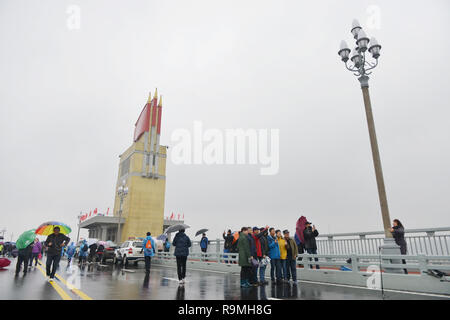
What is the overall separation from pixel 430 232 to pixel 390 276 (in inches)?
89.7

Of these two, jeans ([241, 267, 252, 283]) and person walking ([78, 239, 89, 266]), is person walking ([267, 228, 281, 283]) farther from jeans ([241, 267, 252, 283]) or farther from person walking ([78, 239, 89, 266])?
person walking ([78, 239, 89, 266])

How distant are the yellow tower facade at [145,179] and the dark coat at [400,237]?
45.7m

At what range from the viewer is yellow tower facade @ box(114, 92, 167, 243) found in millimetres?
51281

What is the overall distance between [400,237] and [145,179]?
157 feet

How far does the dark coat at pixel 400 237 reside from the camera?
32.1 feet

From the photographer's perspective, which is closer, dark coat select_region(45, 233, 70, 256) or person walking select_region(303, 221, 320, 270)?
dark coat select_region(45, 233, 70, 256)

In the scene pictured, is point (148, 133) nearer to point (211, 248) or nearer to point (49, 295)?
point (211, 248)

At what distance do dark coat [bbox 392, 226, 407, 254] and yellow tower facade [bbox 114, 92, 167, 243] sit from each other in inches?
1798

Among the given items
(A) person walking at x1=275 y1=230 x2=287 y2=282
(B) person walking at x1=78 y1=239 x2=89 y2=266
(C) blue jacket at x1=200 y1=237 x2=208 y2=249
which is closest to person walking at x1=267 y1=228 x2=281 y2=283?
(A) person walking at x1=275 y1=230 x2=287 y2=282

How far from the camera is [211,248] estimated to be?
1898cm

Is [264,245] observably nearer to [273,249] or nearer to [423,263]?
[273,249]

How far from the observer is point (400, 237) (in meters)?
9.87

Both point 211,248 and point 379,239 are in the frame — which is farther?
point 211,248
